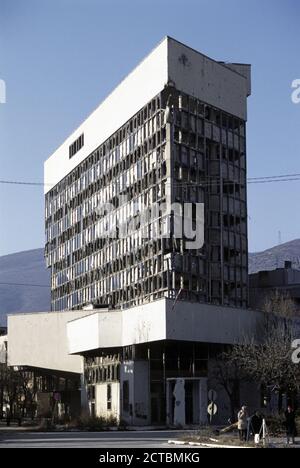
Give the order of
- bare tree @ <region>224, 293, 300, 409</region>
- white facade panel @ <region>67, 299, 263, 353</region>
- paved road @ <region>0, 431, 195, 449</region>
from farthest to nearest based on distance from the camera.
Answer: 1. white facade panel @ <region>67, 299, 263, 353</region>
2. bare tree @ <region>224, 293, 300, 409</region>
3. paved road @ <region>0, 431, 195, 449</region>

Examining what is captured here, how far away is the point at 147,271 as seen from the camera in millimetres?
83438

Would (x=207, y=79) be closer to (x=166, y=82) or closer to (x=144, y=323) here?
(x=166, y=82)

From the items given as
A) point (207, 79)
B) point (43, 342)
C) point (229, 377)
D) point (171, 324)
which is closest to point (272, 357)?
point (171, 324)

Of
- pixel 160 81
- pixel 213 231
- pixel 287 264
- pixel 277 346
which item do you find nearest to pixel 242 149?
pixel 213 231

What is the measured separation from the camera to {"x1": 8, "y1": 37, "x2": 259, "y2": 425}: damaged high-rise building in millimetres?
69062

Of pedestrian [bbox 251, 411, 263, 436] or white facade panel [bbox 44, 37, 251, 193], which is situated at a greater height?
white facade panel [bbox 44, 37, 251, 193]

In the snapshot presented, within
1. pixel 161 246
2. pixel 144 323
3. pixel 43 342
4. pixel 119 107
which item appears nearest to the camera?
pixel 144 323

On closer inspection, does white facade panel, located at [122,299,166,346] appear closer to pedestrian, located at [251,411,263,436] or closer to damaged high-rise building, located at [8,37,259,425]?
damaged high-rise building, located at [8,37,259,425]

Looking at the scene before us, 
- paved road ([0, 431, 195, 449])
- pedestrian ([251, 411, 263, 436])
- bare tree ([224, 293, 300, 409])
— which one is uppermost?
bare tree ([224, 293, 300, 409])

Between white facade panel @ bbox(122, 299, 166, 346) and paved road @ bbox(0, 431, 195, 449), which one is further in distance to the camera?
white facade panel @ bbox(122, 299, 166, 346)

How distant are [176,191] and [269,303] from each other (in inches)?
497

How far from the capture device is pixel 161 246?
263ft

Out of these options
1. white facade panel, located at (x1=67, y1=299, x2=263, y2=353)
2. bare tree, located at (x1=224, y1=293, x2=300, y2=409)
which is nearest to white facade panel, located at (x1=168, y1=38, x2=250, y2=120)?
bare tree, located at (x1=224, y1=293, x2=300, y2=409)

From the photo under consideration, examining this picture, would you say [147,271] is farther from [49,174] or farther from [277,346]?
[49,174]
